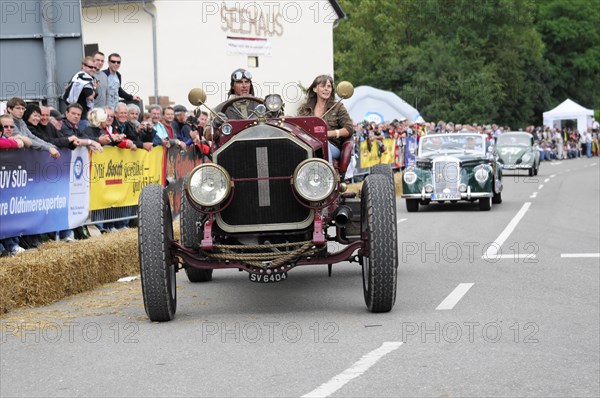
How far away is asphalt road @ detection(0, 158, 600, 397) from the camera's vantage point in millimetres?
6641

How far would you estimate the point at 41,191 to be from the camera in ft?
40.8

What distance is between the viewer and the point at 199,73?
126 ft

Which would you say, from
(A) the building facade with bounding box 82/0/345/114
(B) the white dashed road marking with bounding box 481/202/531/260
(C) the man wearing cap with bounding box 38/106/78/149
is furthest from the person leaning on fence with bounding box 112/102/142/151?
(A) the building facade with bounding box 82/0/345/114

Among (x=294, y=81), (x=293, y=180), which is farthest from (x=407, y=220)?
(x=294, y=81)

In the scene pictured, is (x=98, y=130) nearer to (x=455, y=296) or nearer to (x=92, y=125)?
(x=92, y=125)

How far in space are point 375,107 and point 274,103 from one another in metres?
35.8

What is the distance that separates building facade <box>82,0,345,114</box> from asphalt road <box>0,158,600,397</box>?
25.0 metres

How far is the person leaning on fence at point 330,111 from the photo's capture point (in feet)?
37.0

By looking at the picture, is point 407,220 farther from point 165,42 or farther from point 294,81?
point 294,81

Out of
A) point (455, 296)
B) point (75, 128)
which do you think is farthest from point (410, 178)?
point (455, 296)

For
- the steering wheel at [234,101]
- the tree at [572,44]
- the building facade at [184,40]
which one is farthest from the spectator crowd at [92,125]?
the tree at [572,44]

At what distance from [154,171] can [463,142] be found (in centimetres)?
911

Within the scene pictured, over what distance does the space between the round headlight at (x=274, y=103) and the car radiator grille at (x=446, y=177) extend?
42.1ft

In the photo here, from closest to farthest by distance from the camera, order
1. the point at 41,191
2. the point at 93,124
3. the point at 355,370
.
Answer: the point at 355,370, the point at 41,191, the point at 93,124
